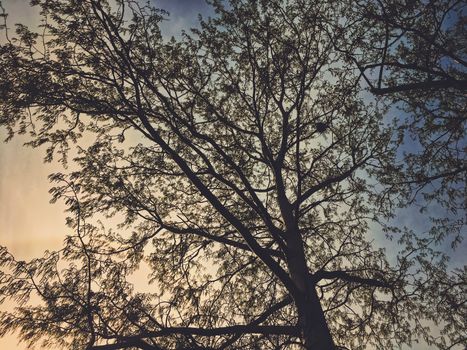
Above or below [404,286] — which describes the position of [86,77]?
above

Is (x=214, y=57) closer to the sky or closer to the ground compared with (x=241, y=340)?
closer to the sky

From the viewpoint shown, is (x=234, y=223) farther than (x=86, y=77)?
No

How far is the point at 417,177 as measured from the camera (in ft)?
24.4

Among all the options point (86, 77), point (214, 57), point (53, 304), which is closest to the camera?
point (53, 304)

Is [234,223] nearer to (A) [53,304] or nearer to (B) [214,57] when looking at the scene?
(A) [53,304]

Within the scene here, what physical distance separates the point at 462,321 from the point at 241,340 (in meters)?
4.36

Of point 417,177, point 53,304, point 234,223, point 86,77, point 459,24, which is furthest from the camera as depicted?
point 417,177

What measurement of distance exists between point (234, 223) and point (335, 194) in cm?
460

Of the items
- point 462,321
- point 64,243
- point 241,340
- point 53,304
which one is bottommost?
point 462,321

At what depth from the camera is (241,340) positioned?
6.99 m

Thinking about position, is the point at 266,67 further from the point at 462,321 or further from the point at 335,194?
the point at 462,321

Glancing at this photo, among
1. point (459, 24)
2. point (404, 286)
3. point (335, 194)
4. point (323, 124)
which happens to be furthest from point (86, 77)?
point (404, 286)

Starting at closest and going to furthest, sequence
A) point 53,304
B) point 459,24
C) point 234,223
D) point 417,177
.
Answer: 1. point 53,304
2. point 234,223
3. point 459,24
4. point 417,177

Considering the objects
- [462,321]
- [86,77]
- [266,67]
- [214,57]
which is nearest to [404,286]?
[462,321]
